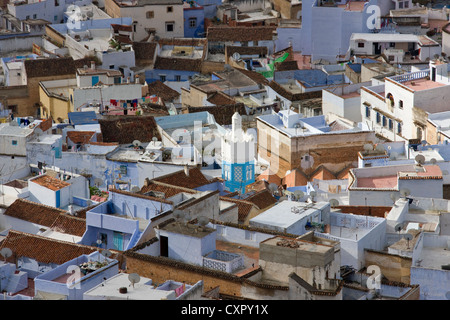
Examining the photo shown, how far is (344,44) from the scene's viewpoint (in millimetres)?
75875

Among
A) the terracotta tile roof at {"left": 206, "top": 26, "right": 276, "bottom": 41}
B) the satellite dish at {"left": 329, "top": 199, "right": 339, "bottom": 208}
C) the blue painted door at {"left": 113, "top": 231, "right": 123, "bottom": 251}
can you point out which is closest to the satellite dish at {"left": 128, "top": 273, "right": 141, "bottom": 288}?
the blue painted door at {"left": 113, "top": 231, "right": 123, "bottom": 251}

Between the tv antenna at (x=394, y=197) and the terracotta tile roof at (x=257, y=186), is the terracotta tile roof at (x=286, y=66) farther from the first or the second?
the tv antenna at (x=394, y=197)

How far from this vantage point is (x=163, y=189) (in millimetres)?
46281

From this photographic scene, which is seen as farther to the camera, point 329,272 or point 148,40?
point 148,40

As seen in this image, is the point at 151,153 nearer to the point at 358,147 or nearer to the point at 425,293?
the point at 358,147

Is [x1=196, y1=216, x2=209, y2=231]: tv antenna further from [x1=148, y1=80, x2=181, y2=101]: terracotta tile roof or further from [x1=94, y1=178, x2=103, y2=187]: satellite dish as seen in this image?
[x1=148, y1=80, x2=181, y2=101]: terracotta tile roof

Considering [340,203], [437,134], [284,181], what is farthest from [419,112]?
[340,203]

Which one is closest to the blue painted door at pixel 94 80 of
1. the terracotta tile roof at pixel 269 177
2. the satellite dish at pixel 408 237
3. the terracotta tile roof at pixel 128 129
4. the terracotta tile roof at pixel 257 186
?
the terracotta tile roof at pixel 128 129

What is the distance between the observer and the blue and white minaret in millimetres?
53500

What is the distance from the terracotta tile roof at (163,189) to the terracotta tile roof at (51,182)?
13.3ft

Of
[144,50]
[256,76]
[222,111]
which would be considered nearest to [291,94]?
[256,76]

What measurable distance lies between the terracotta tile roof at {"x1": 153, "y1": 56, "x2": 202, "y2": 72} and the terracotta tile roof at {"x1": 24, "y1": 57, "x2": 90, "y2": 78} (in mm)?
5655

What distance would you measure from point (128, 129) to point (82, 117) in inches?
113

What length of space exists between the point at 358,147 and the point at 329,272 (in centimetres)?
2099
